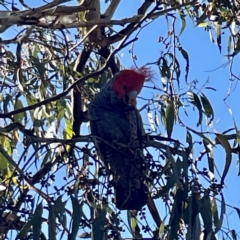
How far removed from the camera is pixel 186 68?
2988 millimetres

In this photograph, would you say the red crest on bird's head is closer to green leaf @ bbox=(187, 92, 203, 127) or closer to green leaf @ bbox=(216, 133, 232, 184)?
green leaf @ bbox=(187, 92, 203, 127)

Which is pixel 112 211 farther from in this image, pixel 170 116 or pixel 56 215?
pixel 170 116

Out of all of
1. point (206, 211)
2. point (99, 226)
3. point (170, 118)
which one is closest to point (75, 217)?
point (99, 226)

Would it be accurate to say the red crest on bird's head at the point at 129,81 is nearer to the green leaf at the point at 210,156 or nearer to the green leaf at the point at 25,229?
the green leaf at the point at 210,156

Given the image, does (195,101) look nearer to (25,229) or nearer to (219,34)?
(219,34)

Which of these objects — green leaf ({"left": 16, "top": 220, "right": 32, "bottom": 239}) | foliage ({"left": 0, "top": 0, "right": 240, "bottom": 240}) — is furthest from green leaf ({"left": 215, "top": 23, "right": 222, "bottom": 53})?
green leaf ({"left": 16, "top": 220, "right": 32, "bottom": 239})

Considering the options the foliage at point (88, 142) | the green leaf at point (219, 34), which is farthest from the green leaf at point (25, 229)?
the green leaf at point (219, 34)

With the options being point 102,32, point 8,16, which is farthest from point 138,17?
point 8,16

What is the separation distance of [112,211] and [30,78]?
123cm

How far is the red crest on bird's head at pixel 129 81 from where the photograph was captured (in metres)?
3.00

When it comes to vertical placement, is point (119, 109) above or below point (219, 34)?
below

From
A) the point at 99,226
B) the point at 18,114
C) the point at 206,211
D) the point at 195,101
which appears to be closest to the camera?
the point at 99,226

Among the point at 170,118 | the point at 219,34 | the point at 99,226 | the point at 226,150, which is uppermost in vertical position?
the point at 219,34

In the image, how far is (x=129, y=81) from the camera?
301 cm
